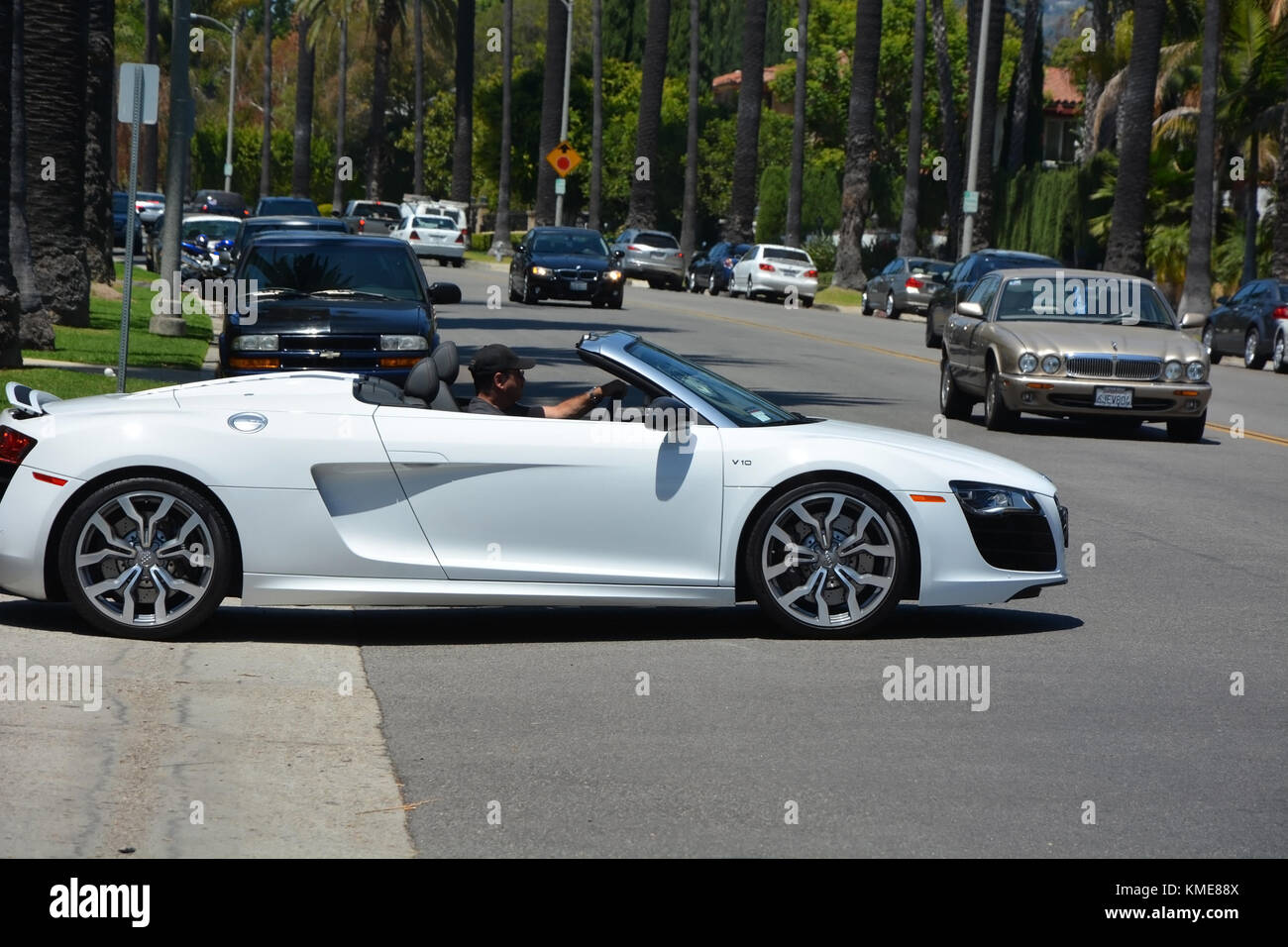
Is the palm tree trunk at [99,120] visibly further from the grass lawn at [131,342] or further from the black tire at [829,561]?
the black tire at [829,561]

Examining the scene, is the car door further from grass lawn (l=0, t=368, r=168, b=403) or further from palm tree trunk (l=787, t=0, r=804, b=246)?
palm tree trunk (l=787, t=0, r=804, b=246)

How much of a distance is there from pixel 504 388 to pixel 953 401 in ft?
40.7

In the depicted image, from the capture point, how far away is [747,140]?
198ft

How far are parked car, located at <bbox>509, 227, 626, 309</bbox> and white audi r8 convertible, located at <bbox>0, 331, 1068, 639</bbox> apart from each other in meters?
30.1

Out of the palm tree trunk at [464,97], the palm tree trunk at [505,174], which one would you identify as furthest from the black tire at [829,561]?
the palm tree trunk at [464,97]

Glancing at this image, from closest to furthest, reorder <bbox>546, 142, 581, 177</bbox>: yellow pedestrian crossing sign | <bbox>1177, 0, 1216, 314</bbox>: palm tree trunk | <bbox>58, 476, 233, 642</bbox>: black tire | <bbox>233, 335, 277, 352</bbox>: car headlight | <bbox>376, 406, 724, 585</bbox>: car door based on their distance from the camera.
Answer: <bbox>58, 476, 233, 642</bbox>: black tire < <bbox>376, 406, 724, 585</bbox>: car door < <bbox>233, 335, 277, 352</bbox>: car headlight < <bbox>1177, 0, 1216, 314</bbox>: palm tree trunk < <bbox>546, 142, 581, 177</bbox>: yellow pedestrian crossing sign

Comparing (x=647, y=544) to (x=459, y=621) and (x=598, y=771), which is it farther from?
(x=598, y=771)

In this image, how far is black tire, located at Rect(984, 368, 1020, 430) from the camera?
1872 cm

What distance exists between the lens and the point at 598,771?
21.1 ft

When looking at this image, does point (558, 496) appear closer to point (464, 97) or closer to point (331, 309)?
point (331, 309)

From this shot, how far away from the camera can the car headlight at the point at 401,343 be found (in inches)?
624

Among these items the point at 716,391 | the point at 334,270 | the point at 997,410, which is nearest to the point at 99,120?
the point at 334,270

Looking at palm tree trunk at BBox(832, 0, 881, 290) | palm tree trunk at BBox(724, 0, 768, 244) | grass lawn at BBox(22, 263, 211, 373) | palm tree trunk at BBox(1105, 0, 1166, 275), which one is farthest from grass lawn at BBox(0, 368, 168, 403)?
palm tree trunk at BBox(724, 0, 768, 244)
